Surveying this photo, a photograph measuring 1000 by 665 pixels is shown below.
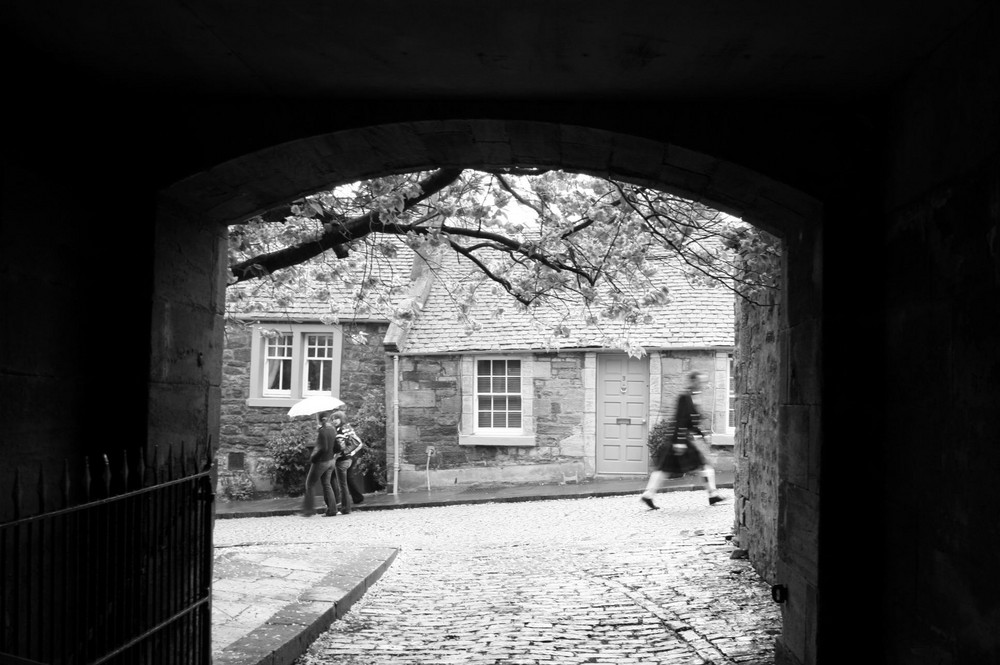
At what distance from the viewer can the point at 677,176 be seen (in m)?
4.60

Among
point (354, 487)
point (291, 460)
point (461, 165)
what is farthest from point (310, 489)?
point (461, 165)

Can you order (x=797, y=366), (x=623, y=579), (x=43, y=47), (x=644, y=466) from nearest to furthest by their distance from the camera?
1. (x=43, y=47)
2. (x=797, y=366)
3. (x=623, y=579)
4. (x=644, y=466)

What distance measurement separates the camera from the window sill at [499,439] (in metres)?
16.8

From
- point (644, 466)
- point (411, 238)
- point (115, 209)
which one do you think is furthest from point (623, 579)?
point (644, 466)

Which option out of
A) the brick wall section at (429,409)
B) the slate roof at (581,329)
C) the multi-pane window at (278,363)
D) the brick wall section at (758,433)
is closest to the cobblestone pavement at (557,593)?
the brick wall section at (758,433)

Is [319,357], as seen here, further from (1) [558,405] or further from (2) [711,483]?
(2) [711,483]

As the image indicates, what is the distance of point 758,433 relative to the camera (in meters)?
8.05

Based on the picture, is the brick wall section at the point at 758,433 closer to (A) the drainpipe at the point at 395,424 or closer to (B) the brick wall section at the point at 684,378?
(B) the brick wall section at the point at 684,378

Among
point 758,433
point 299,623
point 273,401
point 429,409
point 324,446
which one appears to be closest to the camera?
point 299,623

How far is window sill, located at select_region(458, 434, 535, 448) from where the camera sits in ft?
55.1

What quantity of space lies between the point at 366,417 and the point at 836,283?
1382 centimetres

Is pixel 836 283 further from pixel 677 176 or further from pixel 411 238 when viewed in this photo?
pixel 411 238

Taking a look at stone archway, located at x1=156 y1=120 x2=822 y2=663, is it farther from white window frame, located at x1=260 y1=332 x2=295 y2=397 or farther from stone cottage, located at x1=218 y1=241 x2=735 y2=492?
white window frame, located at x1=260 y1=332 x2=295 y2=397

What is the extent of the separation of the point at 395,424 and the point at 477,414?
1.58 metres
